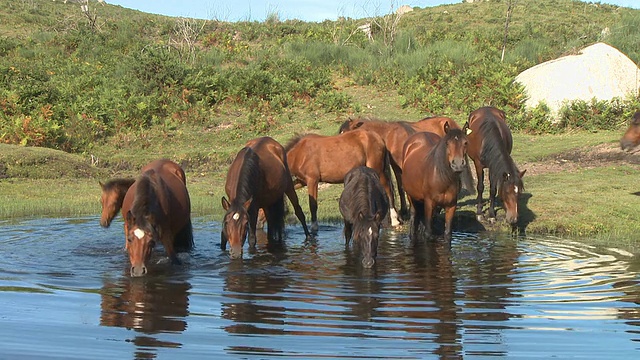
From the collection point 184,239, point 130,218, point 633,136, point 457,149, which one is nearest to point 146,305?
point 130,218

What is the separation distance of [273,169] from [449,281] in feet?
13.2

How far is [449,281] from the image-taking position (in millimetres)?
9453

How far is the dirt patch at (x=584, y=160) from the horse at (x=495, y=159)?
3742 millimetres

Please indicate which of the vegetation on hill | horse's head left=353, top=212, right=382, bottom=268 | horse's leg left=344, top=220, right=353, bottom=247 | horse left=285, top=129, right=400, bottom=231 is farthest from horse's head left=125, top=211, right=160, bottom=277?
the vegetation on hill

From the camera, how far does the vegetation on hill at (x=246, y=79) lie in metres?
23.2

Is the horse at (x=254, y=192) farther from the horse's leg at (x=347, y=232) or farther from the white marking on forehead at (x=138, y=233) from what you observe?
the white marking on forehead at (x=138, y=233)

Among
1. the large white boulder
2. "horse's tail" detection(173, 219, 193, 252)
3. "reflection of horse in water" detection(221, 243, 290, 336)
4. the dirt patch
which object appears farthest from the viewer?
the large white boulder

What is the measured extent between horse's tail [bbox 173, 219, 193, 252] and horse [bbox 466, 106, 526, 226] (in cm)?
430

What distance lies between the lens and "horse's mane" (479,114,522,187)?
43.0ft

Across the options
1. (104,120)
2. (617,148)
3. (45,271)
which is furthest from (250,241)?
(104,120)

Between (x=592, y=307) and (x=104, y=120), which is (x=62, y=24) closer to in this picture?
(x=104, y=120)

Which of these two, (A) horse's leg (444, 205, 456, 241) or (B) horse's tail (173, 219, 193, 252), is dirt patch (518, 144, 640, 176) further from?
(B) horse's tail (173, 219, 193, 252)

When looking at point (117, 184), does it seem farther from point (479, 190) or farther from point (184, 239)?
point (479, 190)

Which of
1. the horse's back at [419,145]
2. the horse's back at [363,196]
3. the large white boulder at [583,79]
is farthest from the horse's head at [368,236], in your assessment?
the large white boulder at [583,79]
